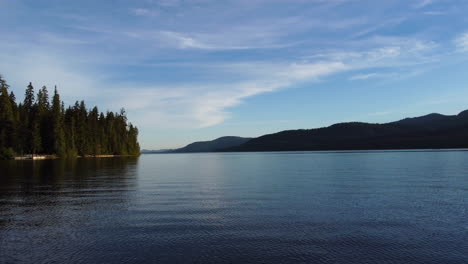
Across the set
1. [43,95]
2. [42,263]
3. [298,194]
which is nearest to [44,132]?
[43,95]

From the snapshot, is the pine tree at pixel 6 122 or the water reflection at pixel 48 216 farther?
the pine tree at pixel 6 122

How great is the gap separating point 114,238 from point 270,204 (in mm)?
15290

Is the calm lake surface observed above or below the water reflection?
below

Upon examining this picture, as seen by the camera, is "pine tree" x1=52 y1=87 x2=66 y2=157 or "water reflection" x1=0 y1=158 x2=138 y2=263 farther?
"pine tree" x1=52 y1=87 x2=66 y2=157

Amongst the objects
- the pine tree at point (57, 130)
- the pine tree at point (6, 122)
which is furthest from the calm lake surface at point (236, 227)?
the pine tree at point (57, 130)

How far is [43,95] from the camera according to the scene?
157 metres

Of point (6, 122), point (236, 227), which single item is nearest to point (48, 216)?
point (236, 227)

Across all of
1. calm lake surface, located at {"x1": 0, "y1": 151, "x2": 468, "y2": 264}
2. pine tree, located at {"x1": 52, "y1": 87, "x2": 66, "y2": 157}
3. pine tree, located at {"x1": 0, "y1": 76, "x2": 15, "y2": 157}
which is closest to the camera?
calm lake surface, located at {"x1": 0, "y1": 151, "x2": 468, "y2": 264}

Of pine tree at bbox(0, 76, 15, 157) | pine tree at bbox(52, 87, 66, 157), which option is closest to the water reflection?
pine tree at bbox(0, 76, 15, 157)

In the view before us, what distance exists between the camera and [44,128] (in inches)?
5768

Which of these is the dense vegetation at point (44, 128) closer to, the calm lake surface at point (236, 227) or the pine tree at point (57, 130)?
the pine tree at point (57, 130)

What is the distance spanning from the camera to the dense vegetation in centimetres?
13012

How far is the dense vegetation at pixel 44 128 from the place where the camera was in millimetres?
130125

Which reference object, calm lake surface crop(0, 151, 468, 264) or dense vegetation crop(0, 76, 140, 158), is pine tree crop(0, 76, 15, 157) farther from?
calm lake surface crop(0, 151, 468, 264)
